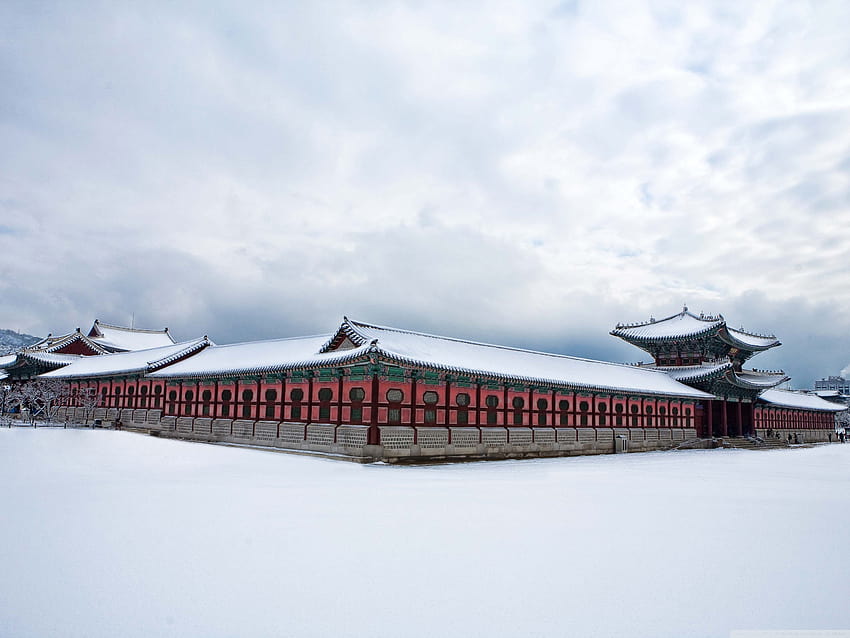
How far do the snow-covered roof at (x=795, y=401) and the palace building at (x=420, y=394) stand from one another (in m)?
7.19

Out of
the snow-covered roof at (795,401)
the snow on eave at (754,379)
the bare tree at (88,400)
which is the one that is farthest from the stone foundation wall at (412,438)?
the snow-covered roof at (795,401)

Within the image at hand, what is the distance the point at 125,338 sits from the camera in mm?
67062

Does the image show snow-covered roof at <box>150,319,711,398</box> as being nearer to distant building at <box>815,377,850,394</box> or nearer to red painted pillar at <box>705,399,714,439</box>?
red painted pillar at <box>705,399,714,439</box>

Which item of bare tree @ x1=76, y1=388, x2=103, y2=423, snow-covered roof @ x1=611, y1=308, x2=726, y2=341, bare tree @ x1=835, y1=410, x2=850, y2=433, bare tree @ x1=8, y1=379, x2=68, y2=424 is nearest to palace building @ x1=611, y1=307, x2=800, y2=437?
snow-covered roof @ x1=611, y1=308, x2=726, y2=341

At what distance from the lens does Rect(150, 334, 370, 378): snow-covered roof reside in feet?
85.0

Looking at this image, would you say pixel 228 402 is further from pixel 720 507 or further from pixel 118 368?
pixel 720 507

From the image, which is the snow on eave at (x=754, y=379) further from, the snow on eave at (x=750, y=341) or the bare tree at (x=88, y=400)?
the bare tree at (x=88, y=400)

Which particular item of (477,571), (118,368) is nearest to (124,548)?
(477,571)

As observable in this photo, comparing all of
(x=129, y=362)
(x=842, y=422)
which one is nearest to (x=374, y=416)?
(x=129, y=362)

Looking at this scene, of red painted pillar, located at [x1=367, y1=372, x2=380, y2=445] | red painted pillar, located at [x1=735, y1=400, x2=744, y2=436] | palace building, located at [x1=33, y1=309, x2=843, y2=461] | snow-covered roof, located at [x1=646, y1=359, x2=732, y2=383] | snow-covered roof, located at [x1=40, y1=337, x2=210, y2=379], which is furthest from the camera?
red painted pillar, located at [x1=735, y1=400, x2=744, y2=436]

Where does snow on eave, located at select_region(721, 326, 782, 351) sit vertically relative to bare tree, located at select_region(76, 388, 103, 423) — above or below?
above

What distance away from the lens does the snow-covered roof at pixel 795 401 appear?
57062mm

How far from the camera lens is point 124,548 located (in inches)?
339

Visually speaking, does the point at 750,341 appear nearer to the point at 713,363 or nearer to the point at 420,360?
the point at 713,363
